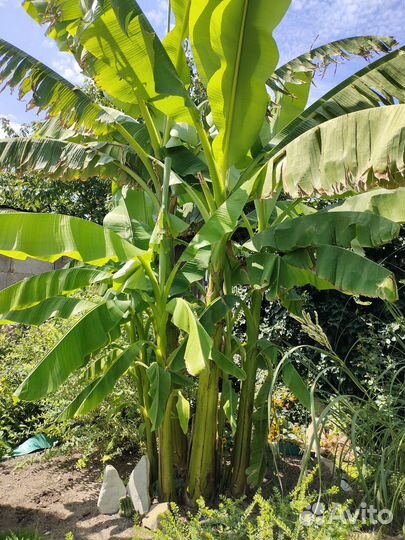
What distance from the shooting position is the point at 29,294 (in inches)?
156

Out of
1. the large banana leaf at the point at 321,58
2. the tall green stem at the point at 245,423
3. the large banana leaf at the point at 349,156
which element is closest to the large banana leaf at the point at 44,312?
the tall green stem at the point at 245,423

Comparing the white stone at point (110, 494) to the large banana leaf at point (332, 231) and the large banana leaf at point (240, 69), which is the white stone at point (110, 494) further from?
the large banana leaf at point (240, 69)

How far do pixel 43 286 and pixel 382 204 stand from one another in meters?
2.91

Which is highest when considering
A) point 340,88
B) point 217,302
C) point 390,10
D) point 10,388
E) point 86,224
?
point 390,10

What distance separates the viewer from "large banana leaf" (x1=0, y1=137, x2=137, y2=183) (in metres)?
4.66

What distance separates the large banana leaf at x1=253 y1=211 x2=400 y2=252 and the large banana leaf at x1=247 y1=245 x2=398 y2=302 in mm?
102

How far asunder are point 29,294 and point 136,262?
983 millimetres

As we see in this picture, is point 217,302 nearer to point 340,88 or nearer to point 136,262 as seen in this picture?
point 136,262

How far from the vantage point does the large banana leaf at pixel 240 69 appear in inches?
132

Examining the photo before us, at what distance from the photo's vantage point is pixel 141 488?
4152 millimetres

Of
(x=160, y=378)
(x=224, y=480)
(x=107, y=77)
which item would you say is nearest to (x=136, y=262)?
(x=160, y=378)

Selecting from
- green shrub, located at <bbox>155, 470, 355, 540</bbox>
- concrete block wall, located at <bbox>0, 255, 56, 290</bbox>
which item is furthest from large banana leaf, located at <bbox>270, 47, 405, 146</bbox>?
concrete block wall, located at <bbox>0, 255, 56, 290</bbox>

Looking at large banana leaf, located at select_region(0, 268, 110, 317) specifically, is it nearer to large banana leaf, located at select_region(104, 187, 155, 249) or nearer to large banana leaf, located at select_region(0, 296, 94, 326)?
large banana leaf, located at select_region(0, 296, 94, 326)

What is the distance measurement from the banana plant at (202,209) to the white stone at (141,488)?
15 centimetres
